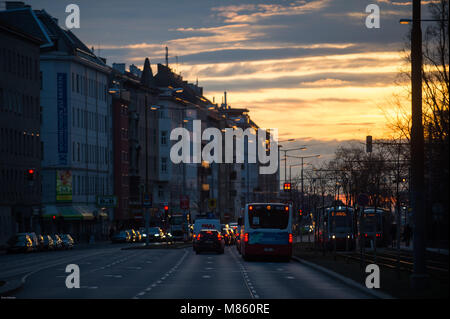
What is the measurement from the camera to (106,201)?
12206 cm

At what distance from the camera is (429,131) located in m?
47.2

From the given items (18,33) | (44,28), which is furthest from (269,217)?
(44,28)

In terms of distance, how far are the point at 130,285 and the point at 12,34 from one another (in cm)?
7197

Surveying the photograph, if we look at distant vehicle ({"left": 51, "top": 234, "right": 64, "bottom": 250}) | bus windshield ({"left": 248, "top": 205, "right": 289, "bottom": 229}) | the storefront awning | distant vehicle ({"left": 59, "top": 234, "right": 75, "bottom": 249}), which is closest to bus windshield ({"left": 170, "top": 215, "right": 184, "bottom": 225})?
the storefront awning

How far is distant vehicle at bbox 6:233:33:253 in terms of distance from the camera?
80.4 meters

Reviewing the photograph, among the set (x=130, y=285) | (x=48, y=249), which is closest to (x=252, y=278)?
(x=130, y=285)

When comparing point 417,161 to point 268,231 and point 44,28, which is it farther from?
point 44,28

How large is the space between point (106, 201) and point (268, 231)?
69.3m

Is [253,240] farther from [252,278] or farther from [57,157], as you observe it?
[57,157]

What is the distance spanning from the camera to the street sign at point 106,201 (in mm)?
121650

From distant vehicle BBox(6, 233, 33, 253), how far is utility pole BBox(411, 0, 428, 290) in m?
56.3

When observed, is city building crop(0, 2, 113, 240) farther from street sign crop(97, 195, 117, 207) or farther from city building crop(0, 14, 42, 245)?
city building crop(0, 14, 42, 245)

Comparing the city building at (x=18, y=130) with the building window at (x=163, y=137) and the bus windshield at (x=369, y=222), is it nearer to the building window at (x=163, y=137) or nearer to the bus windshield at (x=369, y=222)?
the bus windshield at (x=369, y=222)

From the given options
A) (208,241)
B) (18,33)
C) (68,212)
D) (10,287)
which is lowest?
Answer: (10,287)
